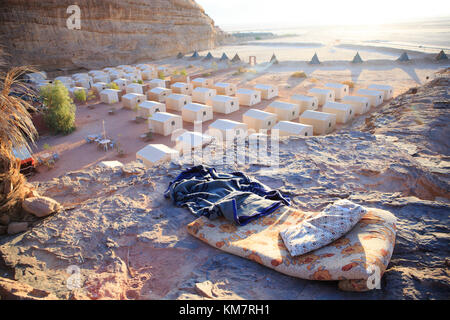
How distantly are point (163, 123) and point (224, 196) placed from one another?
1321 cm

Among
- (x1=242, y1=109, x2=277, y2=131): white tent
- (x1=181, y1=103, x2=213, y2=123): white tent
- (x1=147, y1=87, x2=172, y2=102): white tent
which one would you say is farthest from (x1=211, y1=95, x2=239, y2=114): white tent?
(x1=147, y1=87, x2=172, y2=102): white tent

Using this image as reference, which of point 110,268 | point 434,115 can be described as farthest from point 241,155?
point 434,115

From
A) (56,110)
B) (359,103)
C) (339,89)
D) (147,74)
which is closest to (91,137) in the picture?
(56,110)

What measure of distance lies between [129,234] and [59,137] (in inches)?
615

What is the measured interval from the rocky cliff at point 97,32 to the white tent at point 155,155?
18214 millimetres

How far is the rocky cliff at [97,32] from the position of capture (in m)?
29.7

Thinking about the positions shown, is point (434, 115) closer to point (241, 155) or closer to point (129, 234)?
point (241, 155)

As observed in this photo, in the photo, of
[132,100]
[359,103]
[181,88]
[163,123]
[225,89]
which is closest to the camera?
[163,123]

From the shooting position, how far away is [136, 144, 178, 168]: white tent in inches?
459

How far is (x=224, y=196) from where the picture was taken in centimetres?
480

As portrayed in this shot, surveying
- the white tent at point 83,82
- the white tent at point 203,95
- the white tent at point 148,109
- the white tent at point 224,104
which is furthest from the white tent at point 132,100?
the white tent at point 83,82

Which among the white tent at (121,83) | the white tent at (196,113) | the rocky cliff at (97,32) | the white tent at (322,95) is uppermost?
the rocky cliff at (97,32)

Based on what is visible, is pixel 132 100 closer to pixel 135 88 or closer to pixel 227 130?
pixel 135 88

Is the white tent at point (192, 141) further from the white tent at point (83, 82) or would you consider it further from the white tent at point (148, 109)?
the white tent at point (83, 82)
